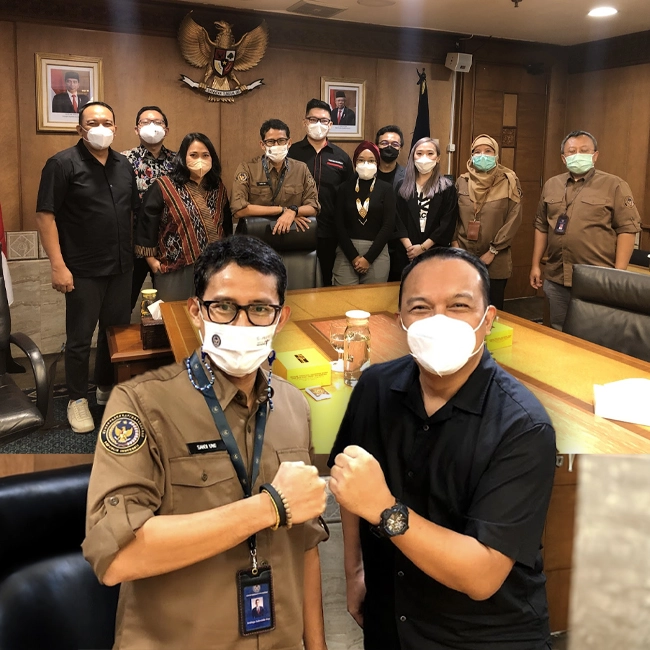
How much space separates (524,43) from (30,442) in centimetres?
544

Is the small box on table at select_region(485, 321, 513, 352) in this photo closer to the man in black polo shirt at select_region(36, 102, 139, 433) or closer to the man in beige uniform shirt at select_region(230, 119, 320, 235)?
the man in beige uniform shirt at select_region(230, 119, 320, 235)

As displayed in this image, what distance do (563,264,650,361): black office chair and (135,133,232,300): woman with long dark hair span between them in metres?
1.82

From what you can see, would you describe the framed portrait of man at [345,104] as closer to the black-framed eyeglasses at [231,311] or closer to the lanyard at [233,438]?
the black-framed eyeglasses at [231,311]

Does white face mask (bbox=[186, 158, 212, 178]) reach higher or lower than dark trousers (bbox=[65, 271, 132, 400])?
higher

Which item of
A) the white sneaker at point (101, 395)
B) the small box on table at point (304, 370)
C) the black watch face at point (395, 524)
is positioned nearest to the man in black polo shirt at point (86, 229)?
the white sneaker at point (101, 395)

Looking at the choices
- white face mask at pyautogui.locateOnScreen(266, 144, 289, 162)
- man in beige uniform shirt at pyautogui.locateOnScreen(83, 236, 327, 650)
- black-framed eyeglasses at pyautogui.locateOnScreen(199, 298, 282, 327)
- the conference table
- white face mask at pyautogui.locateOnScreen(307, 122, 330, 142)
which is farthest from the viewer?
white face mask at pyautogui.locateOnScreen(307, 122, 330, 142)

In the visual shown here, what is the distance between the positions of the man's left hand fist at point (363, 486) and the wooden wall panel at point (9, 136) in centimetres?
417

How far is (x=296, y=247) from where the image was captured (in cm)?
376

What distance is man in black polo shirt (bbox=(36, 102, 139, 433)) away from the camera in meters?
3.37

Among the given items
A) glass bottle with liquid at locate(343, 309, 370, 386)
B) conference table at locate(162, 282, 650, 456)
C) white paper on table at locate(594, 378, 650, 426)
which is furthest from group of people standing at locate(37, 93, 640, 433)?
white paper on table at locate(594, 378, 650, 426)

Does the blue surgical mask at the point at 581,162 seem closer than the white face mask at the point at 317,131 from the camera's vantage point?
Yes

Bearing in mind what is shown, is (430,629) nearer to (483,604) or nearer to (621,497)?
(483,604)

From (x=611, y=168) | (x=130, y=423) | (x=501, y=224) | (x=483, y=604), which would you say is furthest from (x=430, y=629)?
(x=611, y=168)

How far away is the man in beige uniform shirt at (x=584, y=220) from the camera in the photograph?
12.5 feet
